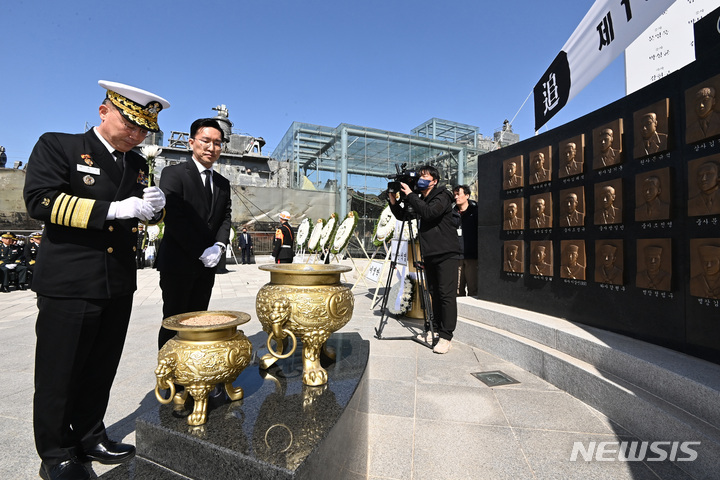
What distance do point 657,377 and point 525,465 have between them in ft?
3.55

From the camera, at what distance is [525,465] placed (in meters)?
1.93

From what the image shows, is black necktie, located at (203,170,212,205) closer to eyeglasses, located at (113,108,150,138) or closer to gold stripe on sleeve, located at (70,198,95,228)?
eyeglasses, located at (113,108,150,138)

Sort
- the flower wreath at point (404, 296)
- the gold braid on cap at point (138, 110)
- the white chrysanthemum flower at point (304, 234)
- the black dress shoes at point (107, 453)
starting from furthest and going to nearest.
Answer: the white chrysanthemum flower at point (304, 234) → the flower wreath at point (404, 296) → the black dress shoes at point (107, 453) → the gold braid on cap at point (138, 110)

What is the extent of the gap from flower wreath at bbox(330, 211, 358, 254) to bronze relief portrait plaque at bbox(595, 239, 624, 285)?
5.03m

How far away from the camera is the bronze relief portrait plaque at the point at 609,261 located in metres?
3.06

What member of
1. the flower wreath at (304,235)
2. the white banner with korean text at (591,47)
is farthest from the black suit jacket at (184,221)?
the flower wreath at (304,235)

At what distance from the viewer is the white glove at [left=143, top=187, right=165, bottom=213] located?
1.65 metres

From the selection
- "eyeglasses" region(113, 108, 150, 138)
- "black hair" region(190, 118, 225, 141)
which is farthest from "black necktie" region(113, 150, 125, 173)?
"black hair" region(190, 118, 225, 141)

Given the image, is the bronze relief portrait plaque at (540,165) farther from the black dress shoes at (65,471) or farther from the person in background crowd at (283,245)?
the person in background crowd at (283,245)

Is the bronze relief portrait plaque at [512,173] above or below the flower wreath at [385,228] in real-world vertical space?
above

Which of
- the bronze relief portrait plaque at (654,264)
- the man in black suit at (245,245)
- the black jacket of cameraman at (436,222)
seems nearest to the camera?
the bronze relief portrait plaque at (654,264)

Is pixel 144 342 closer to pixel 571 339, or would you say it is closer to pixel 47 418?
pixel 47 418

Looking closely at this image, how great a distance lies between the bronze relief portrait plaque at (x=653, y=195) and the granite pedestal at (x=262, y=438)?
263cm

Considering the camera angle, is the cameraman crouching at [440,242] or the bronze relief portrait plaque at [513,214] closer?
the cameraman crouching at [440,242]
